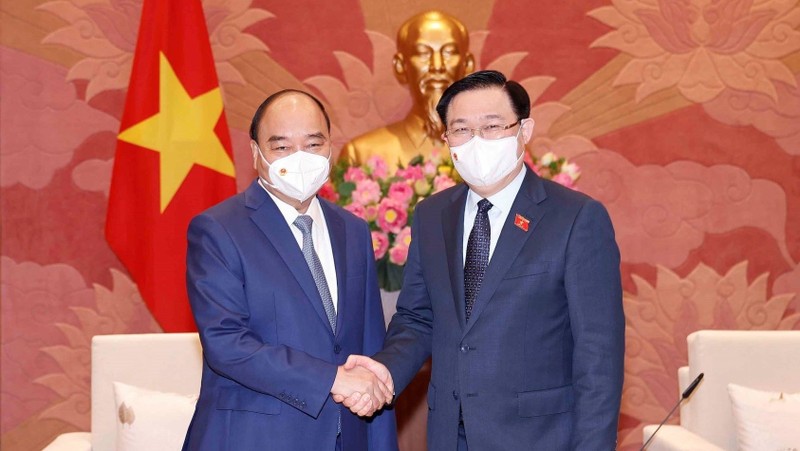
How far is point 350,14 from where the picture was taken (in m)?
4.60

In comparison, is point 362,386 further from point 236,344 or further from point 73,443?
point 73,443

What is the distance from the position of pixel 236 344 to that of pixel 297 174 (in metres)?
0.46

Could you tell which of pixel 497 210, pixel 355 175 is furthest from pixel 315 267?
pixel 355 175

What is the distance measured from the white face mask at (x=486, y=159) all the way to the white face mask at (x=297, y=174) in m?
0.37

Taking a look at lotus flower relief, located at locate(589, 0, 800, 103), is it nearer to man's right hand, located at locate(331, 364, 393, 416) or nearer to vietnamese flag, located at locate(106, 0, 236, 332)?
vietnamese flag, located at locate(106, 0, 236, 332)

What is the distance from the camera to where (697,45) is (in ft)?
15.2

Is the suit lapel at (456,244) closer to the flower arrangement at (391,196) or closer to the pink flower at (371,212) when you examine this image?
the flower arrangement at (391,196)

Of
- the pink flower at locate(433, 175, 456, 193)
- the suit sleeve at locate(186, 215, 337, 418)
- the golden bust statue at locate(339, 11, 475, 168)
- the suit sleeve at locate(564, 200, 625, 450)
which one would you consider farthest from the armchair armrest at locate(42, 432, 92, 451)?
the suit sleeve at locate(564, 200, 625, 450)

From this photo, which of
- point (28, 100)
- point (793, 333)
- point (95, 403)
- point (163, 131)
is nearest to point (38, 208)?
point (28, 100)

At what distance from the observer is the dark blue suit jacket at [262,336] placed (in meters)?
2.25

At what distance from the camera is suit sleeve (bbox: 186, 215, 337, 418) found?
2229 millimetres

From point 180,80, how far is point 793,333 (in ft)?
8.85

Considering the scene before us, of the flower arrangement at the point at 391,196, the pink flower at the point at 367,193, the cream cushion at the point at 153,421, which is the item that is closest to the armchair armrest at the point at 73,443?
the cream cushion at the point at 153,421

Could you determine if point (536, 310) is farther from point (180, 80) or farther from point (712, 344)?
point (180, 80)
